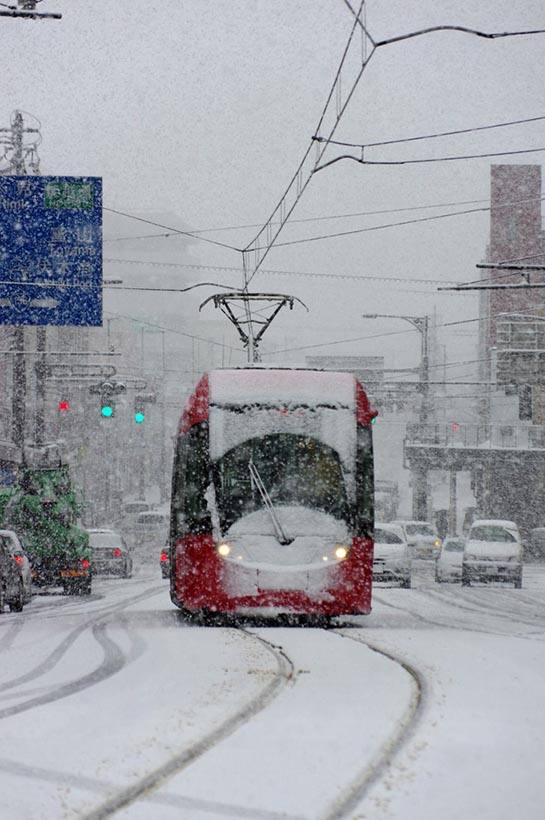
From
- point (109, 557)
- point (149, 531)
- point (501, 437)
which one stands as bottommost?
point (149, 531)

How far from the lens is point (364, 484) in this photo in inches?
648

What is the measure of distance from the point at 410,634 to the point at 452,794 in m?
8.88

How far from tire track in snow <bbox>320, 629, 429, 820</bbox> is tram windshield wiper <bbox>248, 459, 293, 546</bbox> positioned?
194 inches

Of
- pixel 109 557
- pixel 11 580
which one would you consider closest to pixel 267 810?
pixel 11 580

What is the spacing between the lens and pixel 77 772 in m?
6.69

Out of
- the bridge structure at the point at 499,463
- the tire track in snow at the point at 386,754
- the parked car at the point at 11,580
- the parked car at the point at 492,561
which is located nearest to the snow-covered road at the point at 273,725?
the tire track in snow at the point at 386,754

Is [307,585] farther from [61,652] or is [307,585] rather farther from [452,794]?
[452,794]

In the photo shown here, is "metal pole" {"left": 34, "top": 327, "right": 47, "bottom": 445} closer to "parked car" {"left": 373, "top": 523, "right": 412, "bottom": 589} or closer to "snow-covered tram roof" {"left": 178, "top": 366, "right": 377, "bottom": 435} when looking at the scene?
"parked car" {"left": 373, "top": 523, "right": 412, "bottom": 589}

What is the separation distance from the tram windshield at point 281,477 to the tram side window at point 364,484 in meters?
0.18

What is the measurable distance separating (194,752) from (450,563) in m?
28.6

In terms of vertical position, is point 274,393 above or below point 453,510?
above

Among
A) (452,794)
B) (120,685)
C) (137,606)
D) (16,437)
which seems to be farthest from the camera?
(16,437)

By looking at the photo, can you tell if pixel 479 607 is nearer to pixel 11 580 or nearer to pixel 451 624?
pixel 451 624

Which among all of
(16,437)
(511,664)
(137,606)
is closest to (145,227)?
(16,437)
